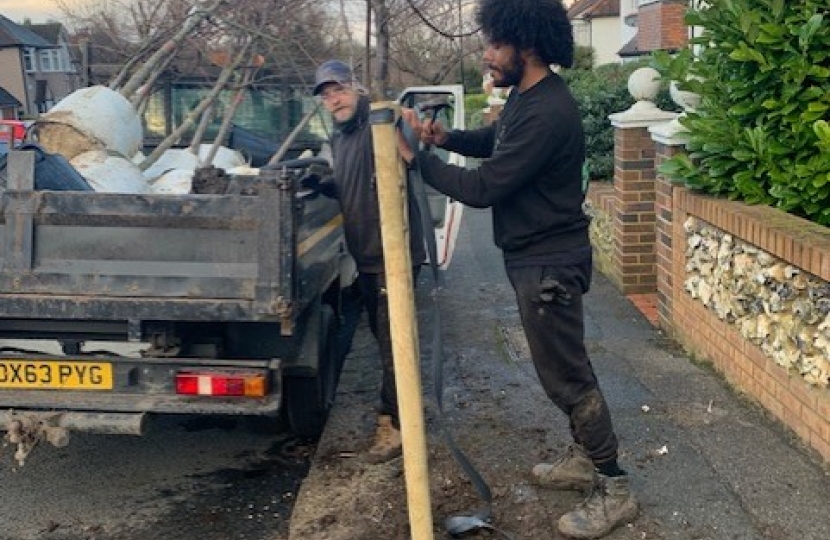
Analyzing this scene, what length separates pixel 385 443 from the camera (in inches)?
202

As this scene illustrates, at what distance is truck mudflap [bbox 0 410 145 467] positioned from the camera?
451 centimetres

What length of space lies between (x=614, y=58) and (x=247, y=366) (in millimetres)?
42867

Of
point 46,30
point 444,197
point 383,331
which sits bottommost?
point 383,331

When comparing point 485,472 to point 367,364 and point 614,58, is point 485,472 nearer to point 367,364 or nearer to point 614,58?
point 367,364

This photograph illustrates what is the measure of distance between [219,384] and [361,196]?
45.1 inches

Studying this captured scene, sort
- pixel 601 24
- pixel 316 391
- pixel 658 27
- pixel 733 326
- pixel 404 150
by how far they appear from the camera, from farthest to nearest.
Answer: pixel 601 24, pixel 658 27, pixel 733 326, pixel 316 391, pixel 404 150

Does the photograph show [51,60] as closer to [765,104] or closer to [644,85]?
[644,85]

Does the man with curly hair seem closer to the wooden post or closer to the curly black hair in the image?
the curly black hair

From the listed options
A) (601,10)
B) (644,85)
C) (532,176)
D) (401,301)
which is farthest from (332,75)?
(601,10)

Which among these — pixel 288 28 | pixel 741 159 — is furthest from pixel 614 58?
pixel 741 159

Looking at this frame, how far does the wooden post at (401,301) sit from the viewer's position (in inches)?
126

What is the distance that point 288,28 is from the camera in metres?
8.96

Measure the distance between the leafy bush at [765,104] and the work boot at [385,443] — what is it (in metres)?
2.32

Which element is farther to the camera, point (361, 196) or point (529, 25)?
point (361, 196)
